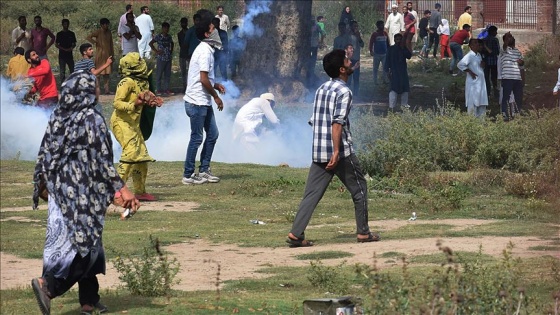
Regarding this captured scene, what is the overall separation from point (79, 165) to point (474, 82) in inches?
536

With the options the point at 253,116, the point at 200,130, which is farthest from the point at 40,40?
the point at 200,130

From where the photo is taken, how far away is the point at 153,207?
1369 cm

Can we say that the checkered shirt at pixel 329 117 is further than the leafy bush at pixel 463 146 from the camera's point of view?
No

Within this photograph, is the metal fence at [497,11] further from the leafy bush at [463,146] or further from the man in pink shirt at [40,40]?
the leafy bush at [463,146]

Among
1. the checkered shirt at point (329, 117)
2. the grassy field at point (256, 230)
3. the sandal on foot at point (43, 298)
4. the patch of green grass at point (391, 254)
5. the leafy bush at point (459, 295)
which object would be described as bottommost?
the grassy field at point (256, 230)

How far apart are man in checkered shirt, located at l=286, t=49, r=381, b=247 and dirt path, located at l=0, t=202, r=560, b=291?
0.34 metres

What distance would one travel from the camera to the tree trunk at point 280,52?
25.0 m

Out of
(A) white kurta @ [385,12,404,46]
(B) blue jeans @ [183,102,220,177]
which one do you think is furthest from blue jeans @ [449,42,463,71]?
(B) blue jeans @ [183,102,220,177]

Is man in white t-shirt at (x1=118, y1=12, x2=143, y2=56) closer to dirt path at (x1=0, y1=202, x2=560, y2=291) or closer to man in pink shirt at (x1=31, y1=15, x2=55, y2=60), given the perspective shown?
man in pink shirt at (x1=31, y1=15, x2=55, y2=60)

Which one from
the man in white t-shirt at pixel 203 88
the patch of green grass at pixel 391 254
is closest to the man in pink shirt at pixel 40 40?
the man in white t-shirt at pixel 203 88

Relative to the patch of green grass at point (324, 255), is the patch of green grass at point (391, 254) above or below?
above

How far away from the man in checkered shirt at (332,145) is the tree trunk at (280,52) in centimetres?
1415

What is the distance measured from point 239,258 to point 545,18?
29774mm

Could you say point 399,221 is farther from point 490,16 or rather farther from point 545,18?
point 490,16
